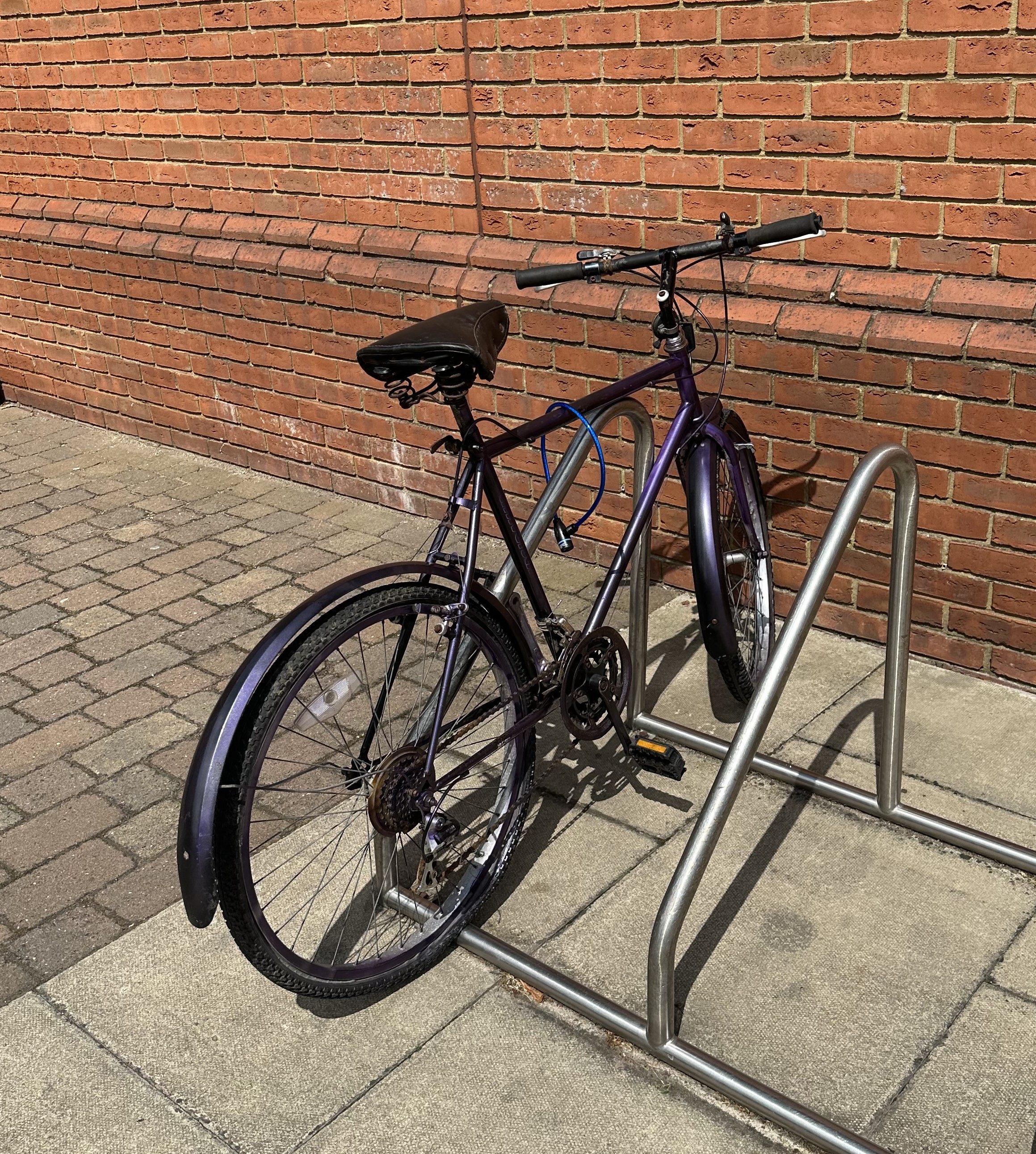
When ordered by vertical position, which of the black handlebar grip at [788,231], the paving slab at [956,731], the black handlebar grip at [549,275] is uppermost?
the black handlebar grip at [788,231]

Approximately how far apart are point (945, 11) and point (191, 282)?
12.2ft

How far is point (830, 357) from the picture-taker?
12.0 ft

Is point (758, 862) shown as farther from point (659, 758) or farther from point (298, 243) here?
point (298, 243)

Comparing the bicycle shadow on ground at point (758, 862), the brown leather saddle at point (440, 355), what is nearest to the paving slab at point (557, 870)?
the bicycle shadow on ground at point (758, 862)

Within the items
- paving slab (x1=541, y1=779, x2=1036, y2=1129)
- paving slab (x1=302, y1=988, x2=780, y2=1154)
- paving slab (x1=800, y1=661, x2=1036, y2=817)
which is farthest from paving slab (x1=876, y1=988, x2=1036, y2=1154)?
paving slab (x1=800, y1=661, x2=1036, y2=817)

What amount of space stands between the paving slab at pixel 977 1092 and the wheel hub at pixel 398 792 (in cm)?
104

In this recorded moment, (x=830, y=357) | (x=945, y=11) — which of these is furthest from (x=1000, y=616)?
(x=945, y=11)

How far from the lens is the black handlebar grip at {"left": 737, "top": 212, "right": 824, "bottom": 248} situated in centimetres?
274

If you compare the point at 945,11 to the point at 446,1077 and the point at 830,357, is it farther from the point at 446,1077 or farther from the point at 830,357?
the point at 446,1077

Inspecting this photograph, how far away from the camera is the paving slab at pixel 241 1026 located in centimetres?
241

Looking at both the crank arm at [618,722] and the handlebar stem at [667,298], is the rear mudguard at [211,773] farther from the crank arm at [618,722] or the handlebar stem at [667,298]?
the handlebar stem at [667,298]

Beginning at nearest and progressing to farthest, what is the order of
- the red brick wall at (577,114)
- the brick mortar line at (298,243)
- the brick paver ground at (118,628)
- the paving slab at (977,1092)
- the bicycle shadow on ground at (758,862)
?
the paving slab at (977,1092)
the bicycle shadow on ground at (758,862)
the brick paver ground at (118,628)
the red brick wall at (577,114)
the brick mortar line at (298,243)

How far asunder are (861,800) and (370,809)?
1.31m

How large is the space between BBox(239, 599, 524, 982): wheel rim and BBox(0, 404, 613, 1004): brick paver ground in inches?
12.8
